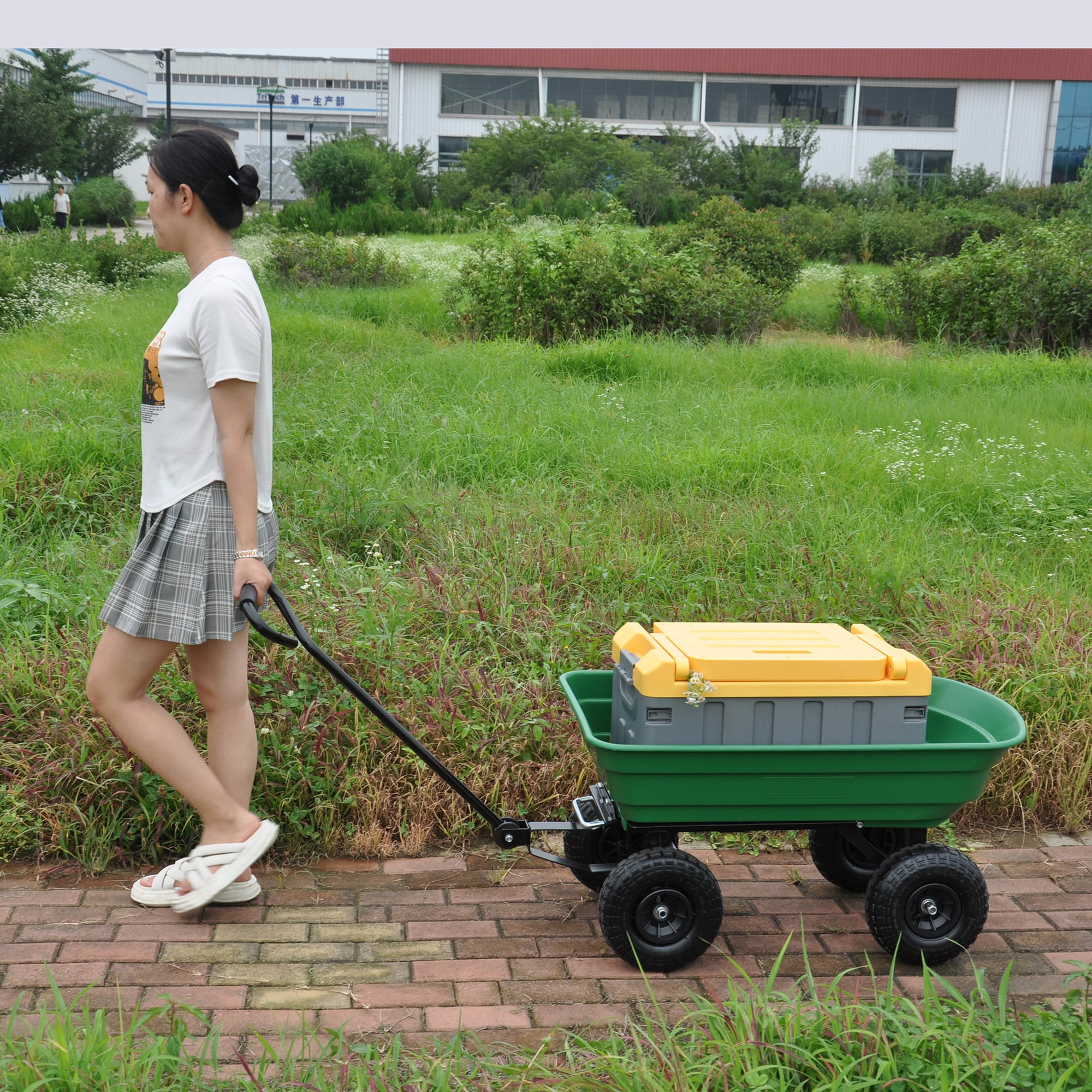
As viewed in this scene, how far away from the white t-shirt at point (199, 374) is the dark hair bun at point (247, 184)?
18 cm

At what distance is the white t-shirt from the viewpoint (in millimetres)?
2918

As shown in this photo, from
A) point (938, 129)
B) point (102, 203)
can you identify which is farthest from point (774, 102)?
point (102, 203)

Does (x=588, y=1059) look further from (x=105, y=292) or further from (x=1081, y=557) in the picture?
(x=105, y=292)

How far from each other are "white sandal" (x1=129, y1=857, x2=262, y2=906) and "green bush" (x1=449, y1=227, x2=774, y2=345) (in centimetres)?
775

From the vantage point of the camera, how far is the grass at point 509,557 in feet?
12.3

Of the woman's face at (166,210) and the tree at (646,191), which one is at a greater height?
the tree at (646,191)

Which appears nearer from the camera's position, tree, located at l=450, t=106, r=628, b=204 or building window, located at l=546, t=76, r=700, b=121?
tree, located at l=450, t=106, r=628, b=204

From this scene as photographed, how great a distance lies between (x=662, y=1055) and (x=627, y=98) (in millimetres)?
61939

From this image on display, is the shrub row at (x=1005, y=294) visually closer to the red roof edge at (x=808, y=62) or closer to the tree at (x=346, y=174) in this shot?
the tree at (x=346, y=174)

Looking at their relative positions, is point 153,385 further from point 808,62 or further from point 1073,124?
point 1073,124

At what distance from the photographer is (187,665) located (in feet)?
13.2

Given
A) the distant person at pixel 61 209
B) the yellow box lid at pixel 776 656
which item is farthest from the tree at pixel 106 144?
the yellow box lid at pixel 776 656

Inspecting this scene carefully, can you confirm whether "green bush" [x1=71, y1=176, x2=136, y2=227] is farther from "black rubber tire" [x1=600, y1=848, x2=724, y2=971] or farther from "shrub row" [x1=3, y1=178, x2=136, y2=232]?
"black rubber tire" [x1=600, y1=848, x2=724, y2=971]

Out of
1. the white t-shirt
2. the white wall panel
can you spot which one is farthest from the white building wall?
the white t-shirt
